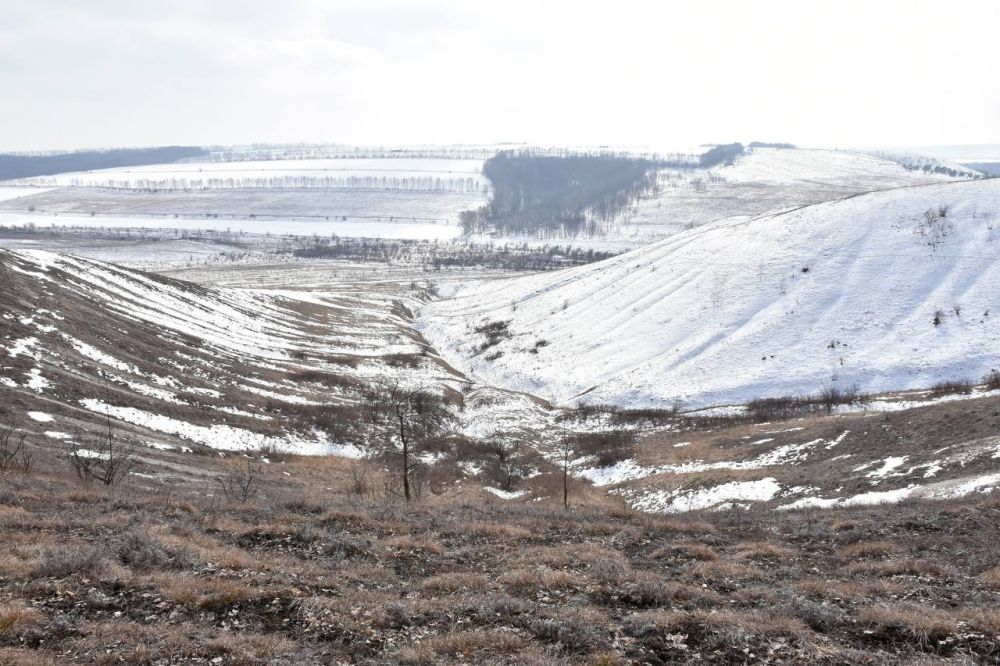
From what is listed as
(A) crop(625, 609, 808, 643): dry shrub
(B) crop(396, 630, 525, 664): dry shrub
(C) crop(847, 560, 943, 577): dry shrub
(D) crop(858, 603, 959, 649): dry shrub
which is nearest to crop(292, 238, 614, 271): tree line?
(C) crop(847, 560, 943, 577): dry shrub

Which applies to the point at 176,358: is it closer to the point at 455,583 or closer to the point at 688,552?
the point at 455,583

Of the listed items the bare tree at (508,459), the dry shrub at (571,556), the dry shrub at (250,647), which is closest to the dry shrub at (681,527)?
the dry shrub at (571,556)

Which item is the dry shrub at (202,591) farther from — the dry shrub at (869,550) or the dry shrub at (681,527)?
the dry shrub at (869,550)

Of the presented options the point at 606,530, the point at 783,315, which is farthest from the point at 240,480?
the point at 783,315

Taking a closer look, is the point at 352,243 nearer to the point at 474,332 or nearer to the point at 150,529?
the point at 474,332

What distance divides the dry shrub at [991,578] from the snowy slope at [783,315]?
118ft

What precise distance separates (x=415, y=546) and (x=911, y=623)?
30.8ft

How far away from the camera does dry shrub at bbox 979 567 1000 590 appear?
11211 mm

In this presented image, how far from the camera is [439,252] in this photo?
582ft

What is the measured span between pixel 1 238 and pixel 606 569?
22681 centimetres

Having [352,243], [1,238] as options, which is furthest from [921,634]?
[1,238]

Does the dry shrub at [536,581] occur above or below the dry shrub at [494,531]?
above

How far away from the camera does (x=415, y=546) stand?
1395cm

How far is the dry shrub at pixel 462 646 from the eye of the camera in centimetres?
838
